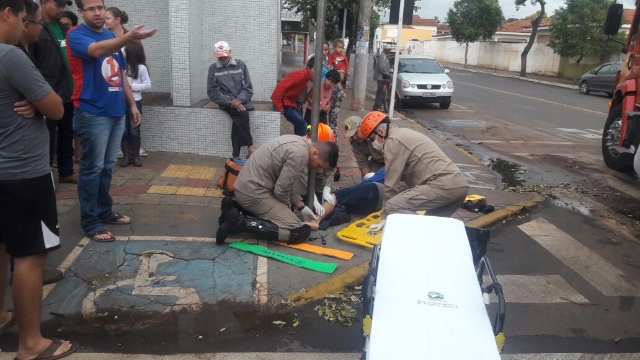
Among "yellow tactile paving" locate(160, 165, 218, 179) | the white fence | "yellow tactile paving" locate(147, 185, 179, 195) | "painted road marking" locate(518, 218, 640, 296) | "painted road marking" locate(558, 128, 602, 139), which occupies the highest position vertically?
the white fence

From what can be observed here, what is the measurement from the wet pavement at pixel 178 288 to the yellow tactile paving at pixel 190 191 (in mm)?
131

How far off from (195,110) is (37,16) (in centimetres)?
388

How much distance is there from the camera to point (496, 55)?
43.7 m

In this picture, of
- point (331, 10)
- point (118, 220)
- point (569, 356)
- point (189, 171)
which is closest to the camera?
point (569, 356)

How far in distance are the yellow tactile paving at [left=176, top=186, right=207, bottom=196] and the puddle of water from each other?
435cm

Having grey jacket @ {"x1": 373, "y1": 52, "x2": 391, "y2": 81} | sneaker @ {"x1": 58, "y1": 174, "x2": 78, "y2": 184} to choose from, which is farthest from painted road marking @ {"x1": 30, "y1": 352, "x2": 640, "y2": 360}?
grey jacket @ {"x1": 373, "y1": 52, "x2": 391, "y2": 81}

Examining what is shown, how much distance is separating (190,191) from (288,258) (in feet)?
6.43

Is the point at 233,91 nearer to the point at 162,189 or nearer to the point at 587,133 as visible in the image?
the point at 162,189

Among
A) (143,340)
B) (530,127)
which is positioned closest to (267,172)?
(143,340)

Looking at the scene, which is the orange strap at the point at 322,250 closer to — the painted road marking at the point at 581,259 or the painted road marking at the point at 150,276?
the painted road marking at the point at 150,276

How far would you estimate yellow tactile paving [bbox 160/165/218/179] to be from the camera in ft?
21.2

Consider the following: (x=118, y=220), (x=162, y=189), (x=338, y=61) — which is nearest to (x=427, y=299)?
(x=118, y=220)

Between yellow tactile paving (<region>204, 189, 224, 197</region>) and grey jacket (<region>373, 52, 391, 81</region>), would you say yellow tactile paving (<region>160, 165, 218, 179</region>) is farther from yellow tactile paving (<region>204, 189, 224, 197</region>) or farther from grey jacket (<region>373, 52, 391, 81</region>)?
grey jacket (<region>373, 52, 391, 81</region>)

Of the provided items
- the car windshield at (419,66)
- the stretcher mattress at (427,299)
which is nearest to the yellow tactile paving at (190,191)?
the stretcher mattress at (427,299)
